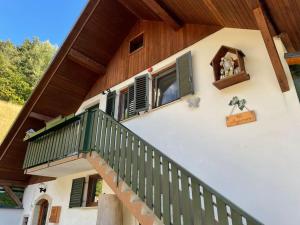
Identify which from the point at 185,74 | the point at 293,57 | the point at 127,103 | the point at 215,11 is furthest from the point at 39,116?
the point at 293,57

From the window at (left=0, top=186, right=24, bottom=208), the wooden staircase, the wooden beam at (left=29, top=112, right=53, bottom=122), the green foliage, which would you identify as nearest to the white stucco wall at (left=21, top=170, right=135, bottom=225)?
the window at (left=0, top=186, right=24, bottom=208)

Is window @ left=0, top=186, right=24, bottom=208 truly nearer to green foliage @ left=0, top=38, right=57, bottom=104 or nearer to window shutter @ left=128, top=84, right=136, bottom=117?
window shutter @ left=128, top=84, right=136, bottom=117

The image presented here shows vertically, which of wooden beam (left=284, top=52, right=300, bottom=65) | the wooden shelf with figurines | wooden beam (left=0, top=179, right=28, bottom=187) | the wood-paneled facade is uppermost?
the wood-paneled facade

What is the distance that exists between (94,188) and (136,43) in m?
4.43

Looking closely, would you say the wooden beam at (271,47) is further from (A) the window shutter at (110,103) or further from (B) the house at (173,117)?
(A) the window shutter at (110,103)

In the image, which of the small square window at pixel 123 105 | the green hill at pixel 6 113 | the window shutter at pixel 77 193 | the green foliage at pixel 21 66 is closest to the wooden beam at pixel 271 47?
the small square window at pixel 123 105

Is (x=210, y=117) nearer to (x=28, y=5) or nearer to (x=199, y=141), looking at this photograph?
(x=199, y=141)

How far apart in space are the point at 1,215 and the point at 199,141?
855 centimetres

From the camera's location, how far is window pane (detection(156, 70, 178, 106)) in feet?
18.5

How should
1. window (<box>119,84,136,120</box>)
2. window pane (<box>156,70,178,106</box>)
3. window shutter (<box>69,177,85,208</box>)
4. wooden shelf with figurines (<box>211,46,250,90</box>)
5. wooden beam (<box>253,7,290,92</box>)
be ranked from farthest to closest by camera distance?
1. window shutter (<box>69,177,85,208</box>)
2. window (<box>119,84,136,120</box>)
3. window pane (<box>156,70,178,106</box>)
4. wooden shelf with figurines (<box>211,46,250,90</box>)
5. wooden beam (<box>253,7,290,92</box>)

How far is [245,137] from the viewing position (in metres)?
3.94

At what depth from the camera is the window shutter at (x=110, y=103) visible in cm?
705

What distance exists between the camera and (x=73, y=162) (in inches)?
223

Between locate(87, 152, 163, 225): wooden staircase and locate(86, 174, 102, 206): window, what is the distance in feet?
6.68
